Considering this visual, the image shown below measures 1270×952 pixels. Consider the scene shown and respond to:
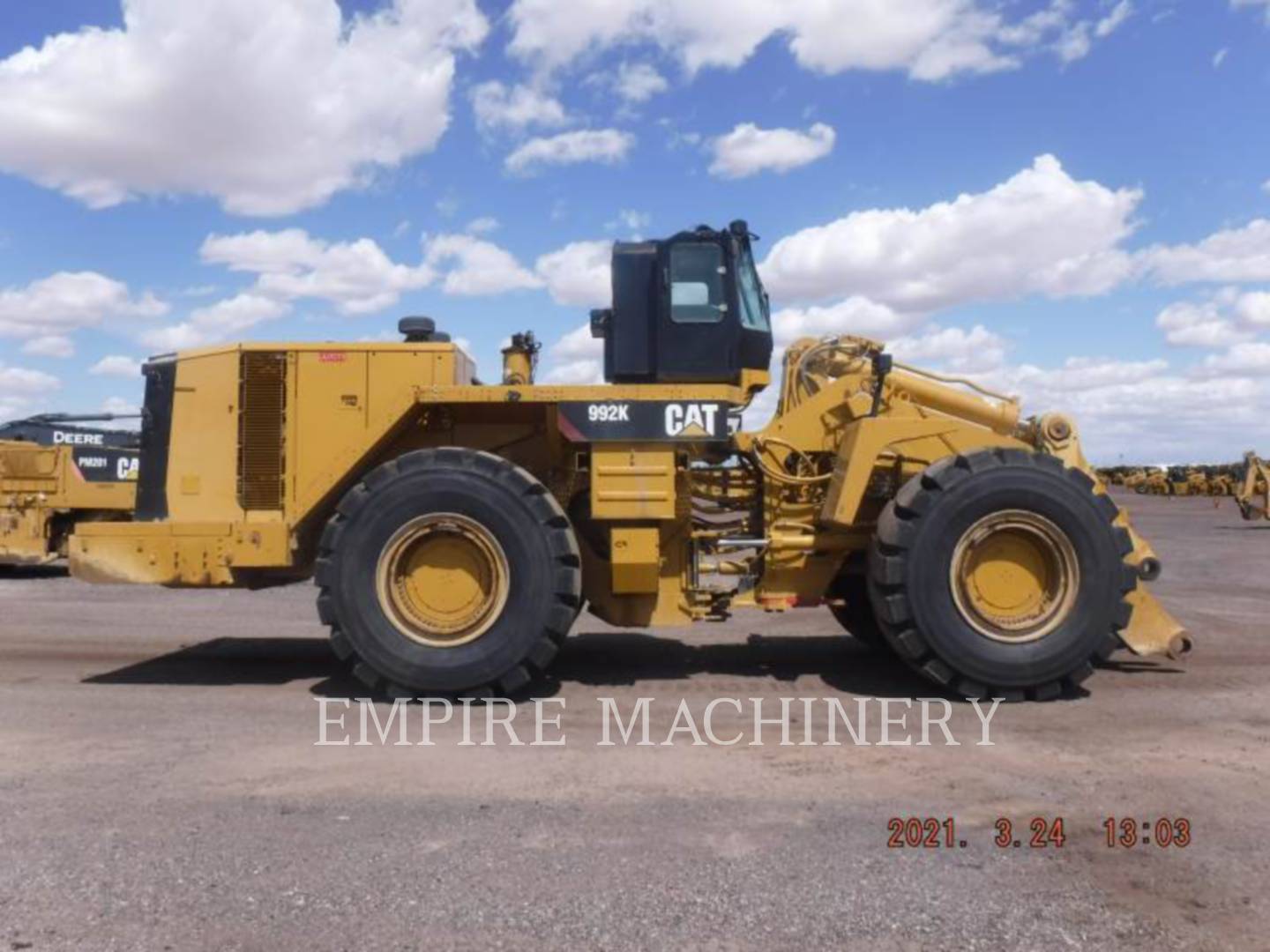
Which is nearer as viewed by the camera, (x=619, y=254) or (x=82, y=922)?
A: (x=82, y=922)

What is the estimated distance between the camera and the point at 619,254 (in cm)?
751

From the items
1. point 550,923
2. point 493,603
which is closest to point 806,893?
point 550,923

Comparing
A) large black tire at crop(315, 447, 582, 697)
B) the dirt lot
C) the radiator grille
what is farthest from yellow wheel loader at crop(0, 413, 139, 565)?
large black tire at crop(315, 447, 582, 697)

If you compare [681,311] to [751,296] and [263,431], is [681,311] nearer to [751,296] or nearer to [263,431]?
[751,296]

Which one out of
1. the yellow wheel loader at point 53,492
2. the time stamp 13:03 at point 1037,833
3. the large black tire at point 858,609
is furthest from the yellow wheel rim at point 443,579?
the yellow wheel loader at point 53,492

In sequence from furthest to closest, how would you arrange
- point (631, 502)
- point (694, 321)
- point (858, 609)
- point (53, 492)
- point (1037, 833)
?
point (53, 492)
point (858, 609)
point (694, 321)
point (631, 502)
point (1037, 833)

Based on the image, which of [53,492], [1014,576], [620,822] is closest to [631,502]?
[1014,576]

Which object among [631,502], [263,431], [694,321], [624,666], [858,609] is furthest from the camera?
[858,609]

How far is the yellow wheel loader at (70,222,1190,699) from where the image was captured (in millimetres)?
6582

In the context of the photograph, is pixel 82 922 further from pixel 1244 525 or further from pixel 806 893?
pixel 1244 525

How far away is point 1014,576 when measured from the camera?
6793mm

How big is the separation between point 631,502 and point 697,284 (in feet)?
5.54

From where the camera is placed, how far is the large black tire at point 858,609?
8.04m

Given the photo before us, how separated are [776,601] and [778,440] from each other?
1159 millimetres
